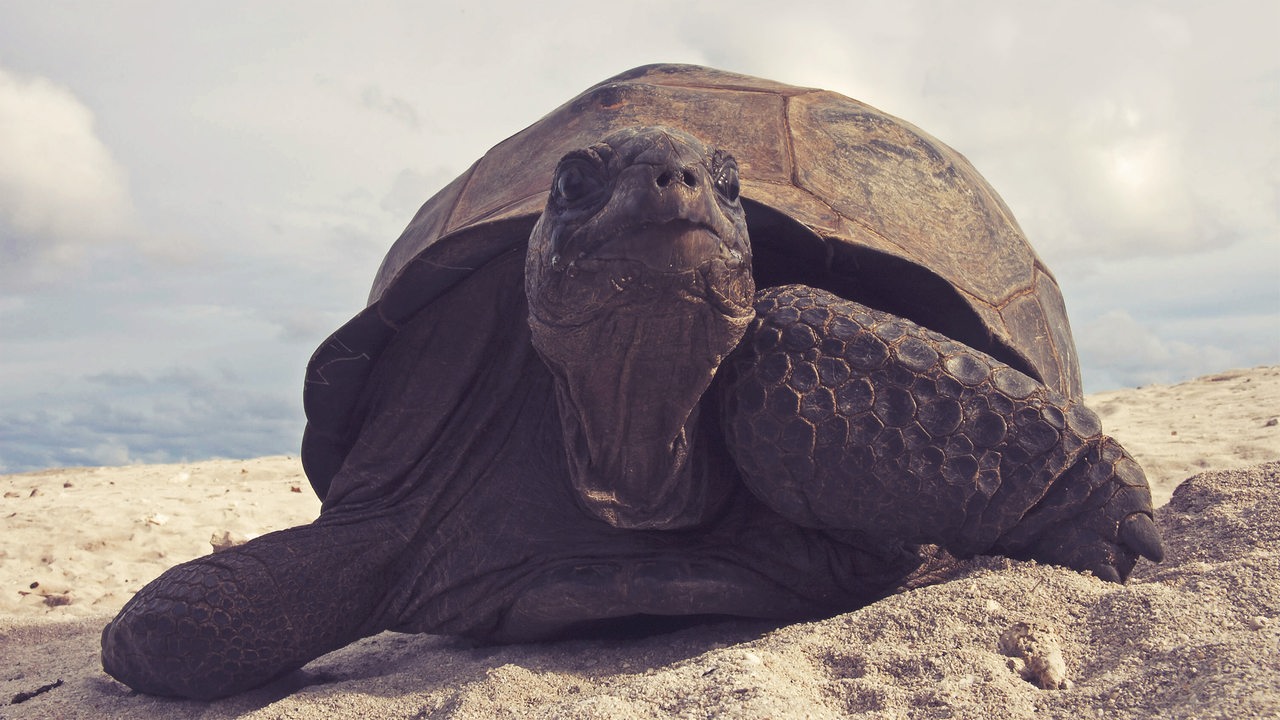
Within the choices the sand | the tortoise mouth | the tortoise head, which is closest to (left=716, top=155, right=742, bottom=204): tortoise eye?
the tortoise head

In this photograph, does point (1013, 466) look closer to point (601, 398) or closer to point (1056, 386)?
point (601, 398)

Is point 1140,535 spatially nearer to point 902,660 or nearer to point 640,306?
point 902,660

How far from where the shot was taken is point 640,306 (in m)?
2.20

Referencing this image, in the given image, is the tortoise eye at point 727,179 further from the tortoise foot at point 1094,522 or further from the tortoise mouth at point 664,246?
the tortoise foot at point 1094,522

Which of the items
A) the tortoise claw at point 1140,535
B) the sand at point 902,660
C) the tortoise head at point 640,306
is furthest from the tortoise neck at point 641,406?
the tortoise claw at point 1140,535

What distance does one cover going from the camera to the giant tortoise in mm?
2340

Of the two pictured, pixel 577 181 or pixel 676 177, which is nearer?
pixel 676 177

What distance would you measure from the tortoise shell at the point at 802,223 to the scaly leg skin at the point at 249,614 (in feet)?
2.01

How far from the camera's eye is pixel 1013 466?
2547 mm

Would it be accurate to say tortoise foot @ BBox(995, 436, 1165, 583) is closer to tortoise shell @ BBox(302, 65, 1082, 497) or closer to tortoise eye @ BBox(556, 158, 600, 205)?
tortoise shell @ BBox(302, 65, 1082, 497)

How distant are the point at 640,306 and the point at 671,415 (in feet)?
1.58

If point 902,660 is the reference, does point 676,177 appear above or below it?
above

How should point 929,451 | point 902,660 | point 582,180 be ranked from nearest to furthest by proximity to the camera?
point 902,660 < point 582,180 < point 929,451

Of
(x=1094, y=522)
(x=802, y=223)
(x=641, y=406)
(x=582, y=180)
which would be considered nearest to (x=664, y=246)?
(x=582, y=180)
